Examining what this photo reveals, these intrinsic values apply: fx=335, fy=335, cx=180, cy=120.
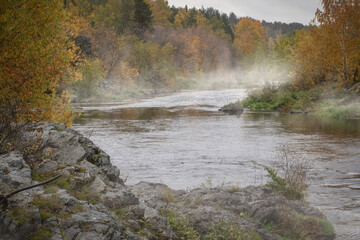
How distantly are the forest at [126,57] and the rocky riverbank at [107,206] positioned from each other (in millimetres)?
1287

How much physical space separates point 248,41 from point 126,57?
68.4m

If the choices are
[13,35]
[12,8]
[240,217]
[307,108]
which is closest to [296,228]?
[240,217]

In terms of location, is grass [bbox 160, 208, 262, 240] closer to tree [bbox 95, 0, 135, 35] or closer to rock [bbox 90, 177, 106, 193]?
rock [bbox 90, 177, 106, 193]

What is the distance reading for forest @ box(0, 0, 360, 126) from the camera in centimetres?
868

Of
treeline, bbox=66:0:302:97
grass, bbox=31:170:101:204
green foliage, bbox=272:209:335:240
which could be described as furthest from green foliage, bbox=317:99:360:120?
treeline, bbox=66:0:302:97

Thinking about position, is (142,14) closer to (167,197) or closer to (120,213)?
(167,197)

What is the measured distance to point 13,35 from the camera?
338 inches

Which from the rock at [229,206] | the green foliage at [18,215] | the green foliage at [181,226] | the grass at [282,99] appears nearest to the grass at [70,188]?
the rock at [229,206]

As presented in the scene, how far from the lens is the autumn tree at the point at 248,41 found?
334ft

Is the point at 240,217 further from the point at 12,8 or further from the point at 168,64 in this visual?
the point at 168,64

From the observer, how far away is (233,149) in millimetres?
15836

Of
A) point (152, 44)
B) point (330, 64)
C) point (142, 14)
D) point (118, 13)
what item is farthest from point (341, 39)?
point (118, 13)

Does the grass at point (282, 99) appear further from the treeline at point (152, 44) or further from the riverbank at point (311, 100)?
the treeline at point (152, 44)

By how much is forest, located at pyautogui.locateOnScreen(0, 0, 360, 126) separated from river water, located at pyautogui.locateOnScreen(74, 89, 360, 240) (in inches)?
134
